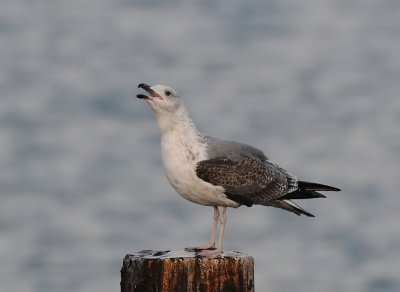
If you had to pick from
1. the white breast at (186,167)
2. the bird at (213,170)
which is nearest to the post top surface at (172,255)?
the bird at (213,170)

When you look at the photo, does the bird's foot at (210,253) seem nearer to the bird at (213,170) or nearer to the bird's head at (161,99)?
the bird at (213,170)

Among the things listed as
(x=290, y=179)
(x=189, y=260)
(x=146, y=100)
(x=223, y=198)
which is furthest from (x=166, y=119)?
(x=189, y=260)

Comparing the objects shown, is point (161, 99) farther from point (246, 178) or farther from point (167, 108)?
point (246, 178)

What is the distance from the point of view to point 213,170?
7.55 meters

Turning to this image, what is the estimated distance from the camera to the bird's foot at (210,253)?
6.08 metres

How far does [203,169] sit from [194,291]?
1.79 meters

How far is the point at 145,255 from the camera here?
20.1ft

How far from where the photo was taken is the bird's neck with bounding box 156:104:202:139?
7703 millimetres

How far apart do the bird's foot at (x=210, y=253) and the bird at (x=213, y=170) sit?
0.39 m

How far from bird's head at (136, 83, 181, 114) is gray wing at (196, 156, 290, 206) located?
2.00 ft

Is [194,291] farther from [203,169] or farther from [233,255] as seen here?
[203,169]

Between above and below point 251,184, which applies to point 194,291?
below

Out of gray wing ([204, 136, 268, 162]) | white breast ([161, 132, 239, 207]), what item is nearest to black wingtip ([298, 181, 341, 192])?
gray wing ([204, 136, 268, 162])

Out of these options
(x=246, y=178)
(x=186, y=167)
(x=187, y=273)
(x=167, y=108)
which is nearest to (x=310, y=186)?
(x=246, y=178)
